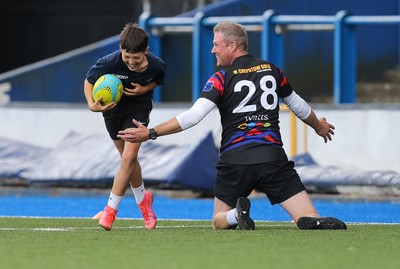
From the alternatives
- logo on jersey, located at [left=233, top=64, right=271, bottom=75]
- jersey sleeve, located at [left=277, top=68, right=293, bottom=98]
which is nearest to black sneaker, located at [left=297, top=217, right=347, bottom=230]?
jersey sleeve, located at [left=277, top=68, right=293, bottom=98]

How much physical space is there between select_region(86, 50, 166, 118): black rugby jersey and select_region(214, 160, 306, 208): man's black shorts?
1.12 meters

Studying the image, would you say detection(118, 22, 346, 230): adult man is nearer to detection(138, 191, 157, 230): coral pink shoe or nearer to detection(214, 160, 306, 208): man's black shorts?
detection(214, 160, 306, 208): man's black shorts

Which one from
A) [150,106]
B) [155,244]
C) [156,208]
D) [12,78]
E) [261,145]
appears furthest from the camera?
[12,78]

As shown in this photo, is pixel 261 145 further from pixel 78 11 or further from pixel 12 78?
pixel 78 11

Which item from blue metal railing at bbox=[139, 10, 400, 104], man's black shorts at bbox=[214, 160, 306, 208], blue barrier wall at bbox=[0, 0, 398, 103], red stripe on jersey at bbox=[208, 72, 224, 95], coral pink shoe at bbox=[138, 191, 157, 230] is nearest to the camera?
red stripe on jersey at bbox=[208, 72, 224, 95]

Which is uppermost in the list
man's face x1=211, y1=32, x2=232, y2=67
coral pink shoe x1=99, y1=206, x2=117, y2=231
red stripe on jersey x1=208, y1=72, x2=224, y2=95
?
man's face x1=211, y1=32, x2=232, y2=67

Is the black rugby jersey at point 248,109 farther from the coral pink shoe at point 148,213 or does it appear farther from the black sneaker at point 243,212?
the coral pink shoe at point 148,213

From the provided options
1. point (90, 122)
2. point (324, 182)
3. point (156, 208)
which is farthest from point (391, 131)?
point (90, 122)

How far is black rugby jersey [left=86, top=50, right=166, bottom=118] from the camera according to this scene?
11766 mm

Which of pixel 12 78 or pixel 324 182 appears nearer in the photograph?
pixel 324 182

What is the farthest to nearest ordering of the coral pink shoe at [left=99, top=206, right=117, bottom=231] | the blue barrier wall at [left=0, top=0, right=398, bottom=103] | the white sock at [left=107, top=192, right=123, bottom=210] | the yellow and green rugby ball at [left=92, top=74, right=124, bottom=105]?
1. the blue barrier wall at [left=0, top=0, right=398, bottom=103]
2. the white sock at [left=107, top=192, right=123, bottom=210]
3. the yellow and green rugby ball at [left=92, top=74, right=124, bottom=105]
4. the coral pink shoe at [left=99, top=206, right=117, bottom=231]

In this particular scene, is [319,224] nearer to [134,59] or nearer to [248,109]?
[248,109]

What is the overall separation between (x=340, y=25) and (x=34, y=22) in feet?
35.9

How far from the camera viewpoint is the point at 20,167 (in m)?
19.0
